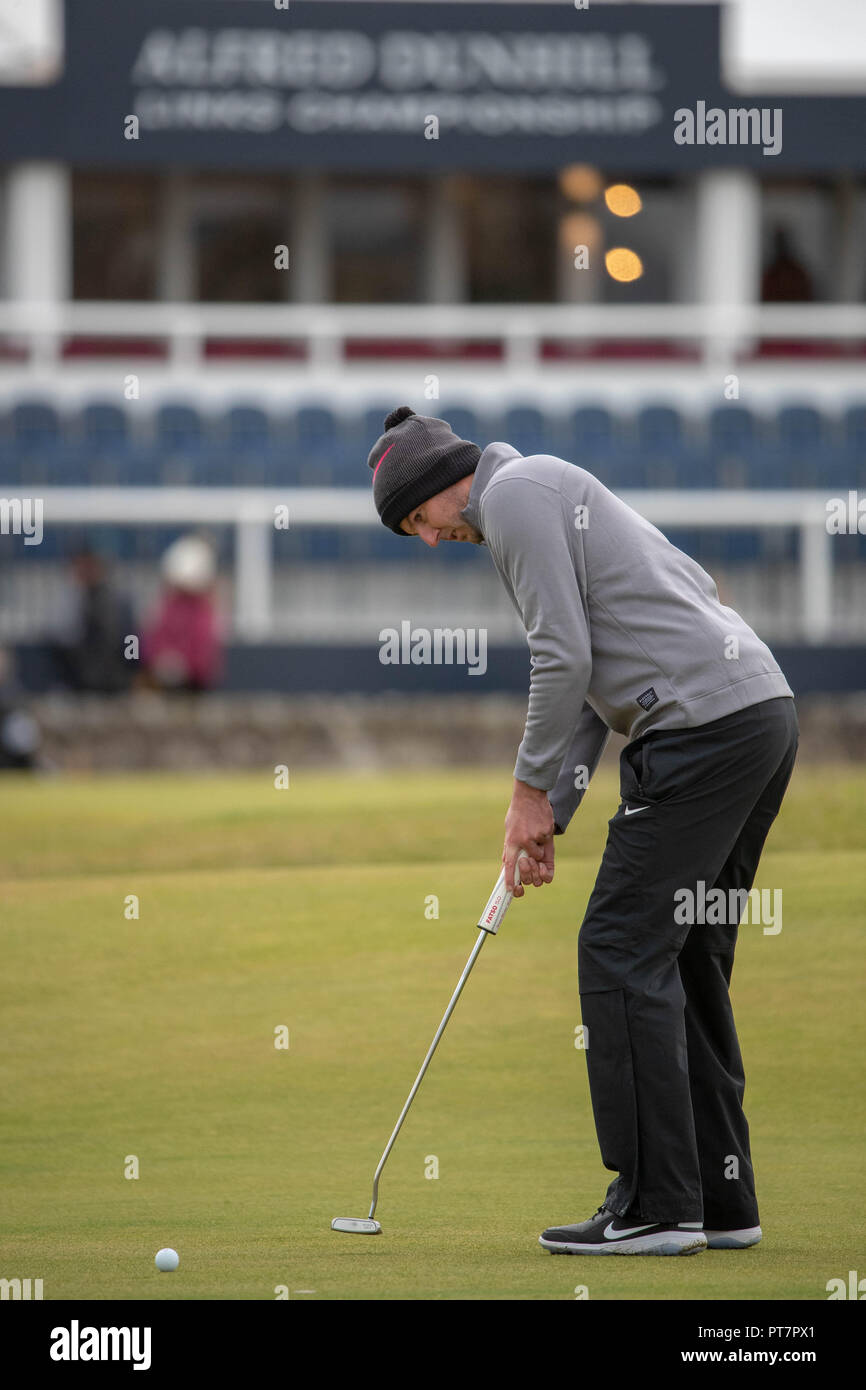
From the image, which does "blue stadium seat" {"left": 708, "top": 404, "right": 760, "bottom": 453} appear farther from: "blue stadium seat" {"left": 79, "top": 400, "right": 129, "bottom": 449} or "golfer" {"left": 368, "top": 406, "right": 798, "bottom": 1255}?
"golfer" {"left": 368, "top": 406, "right": 798, "bottom": 1255}

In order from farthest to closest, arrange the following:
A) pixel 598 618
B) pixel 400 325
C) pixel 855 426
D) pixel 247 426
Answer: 1. pixel 400 325
2. pixel 855 426
3. pixel 247 426
4. pixel 598 618

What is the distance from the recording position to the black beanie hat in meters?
4.85

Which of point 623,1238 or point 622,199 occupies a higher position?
point 622,199

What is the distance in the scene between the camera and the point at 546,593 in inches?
182

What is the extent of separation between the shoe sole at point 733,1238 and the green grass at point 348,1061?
60 mm

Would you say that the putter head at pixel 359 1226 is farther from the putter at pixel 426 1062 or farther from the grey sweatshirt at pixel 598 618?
the grey sweatshirt at pixel 598 618

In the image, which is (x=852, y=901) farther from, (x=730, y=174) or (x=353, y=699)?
(x=730, y=174)

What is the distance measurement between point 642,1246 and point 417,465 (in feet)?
6.14

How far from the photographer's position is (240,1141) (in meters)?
6.16

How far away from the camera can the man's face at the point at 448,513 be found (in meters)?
4.88

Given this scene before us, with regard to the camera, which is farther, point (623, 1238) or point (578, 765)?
point (578, 765)

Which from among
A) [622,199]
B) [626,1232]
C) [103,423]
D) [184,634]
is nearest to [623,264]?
[622,199]

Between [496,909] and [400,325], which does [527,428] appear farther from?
[496,909]

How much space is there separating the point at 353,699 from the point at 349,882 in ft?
22.1
